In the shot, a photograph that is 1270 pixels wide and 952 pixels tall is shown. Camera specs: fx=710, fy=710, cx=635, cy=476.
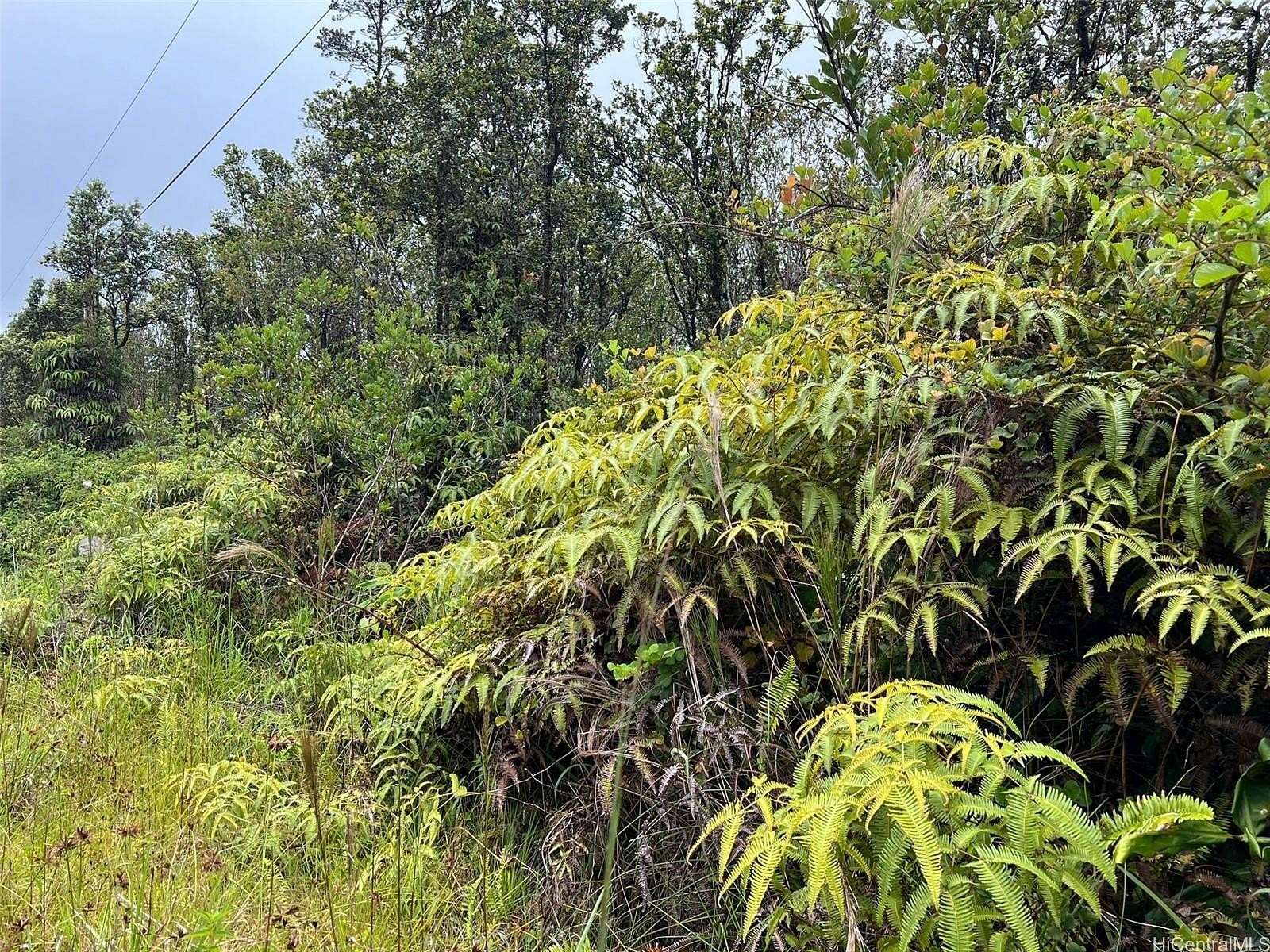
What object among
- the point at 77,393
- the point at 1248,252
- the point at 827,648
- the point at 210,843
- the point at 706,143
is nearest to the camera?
the point at 1248,252

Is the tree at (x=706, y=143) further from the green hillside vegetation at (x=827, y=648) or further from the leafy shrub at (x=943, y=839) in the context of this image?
the leafy shrub at (x=943, y=839)

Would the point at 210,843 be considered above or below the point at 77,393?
below

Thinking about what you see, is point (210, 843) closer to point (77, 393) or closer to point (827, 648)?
point (827, 648)

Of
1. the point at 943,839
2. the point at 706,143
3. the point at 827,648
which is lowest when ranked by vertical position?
the point at 943,839

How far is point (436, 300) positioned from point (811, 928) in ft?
18.0

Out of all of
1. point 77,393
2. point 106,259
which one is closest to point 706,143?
point 77,393

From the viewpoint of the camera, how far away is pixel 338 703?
268 centimetres

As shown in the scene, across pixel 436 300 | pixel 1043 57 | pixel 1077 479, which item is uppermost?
pixel 1043 57

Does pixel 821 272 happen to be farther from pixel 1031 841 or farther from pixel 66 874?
pixel 66 874

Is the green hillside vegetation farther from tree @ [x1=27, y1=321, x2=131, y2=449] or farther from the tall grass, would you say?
tree @ [x1=27, y1=321, x2=131, y2=449]

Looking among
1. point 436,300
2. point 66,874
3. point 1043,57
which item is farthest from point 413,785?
point 1043,57

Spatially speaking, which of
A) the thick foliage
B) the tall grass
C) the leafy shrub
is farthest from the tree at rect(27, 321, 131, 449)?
the leafy shrub

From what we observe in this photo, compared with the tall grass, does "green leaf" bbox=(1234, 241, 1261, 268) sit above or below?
above

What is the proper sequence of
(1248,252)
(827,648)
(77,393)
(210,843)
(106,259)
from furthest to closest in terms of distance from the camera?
(106,259) < (77,393) < (210,843) < (827,648) < (1248,252)
